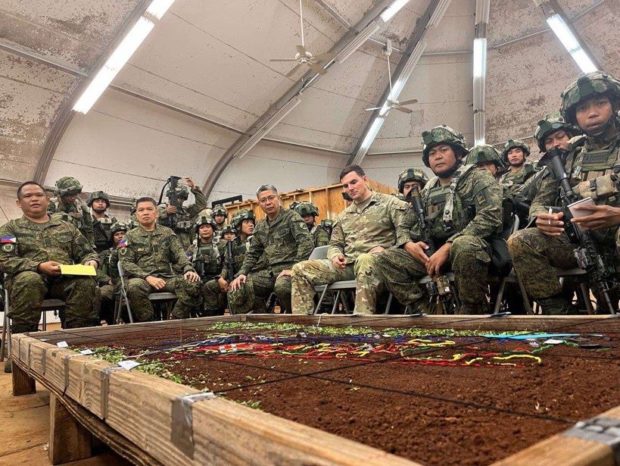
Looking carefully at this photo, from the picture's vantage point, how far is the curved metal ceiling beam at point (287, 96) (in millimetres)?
9117

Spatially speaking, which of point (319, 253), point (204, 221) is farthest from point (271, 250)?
point (204, 221)

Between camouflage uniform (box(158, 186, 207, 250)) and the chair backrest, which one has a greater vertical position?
camouflage uniform (box(158, 186, 207, 250))

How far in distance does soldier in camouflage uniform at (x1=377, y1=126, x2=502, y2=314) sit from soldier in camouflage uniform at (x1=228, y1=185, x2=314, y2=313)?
1328 millimetres

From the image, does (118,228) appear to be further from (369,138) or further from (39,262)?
(369,138)

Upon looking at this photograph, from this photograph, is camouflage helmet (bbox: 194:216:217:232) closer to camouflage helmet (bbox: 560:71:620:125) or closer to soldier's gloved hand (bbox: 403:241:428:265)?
soldier's gloved hand (bbox: 403:241:428:265)

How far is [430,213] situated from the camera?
3.16m

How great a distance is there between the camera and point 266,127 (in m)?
10.3

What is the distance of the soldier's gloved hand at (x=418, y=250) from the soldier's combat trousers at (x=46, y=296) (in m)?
2.37

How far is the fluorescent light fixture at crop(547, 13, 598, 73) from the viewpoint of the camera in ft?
29.3

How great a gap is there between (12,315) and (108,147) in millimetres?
6158

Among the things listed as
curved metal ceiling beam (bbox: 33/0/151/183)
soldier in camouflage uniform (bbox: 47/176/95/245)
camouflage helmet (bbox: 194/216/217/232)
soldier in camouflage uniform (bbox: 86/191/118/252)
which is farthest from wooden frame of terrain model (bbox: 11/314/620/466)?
→ curved metal ceiling beam (bbox: 33/0/151/183)

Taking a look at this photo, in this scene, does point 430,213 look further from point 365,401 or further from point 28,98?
point 28,98

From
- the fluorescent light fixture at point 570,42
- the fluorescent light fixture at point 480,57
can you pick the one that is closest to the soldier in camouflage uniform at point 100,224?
the fluorescent light fixture at point 480,57

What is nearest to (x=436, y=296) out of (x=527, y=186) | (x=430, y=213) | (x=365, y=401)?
(x=430, y=213)
